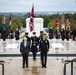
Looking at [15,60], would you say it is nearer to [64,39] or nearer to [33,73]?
[33,73]

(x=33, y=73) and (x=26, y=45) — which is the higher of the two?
(x=26, y=45)

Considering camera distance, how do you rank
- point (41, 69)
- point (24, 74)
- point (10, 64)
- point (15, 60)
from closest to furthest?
point (24, 74)
point (41, 69)
point (10, 64)
point (15, 60)

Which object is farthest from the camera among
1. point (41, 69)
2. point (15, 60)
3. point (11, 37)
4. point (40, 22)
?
point (40, 22)

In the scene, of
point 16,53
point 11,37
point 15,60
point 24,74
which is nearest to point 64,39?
point 11,37

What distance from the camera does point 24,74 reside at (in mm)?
15469

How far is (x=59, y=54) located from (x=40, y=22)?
16719 mm

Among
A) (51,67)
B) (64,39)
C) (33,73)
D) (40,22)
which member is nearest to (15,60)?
(51,67)

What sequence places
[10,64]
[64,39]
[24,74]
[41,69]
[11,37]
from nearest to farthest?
[24,74], [41,69], [10,64], [64,39], [11,37]

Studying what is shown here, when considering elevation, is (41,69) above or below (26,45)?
below

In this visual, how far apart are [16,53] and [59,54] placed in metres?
2.61

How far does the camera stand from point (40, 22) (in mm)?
38469

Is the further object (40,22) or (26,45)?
(40,22)

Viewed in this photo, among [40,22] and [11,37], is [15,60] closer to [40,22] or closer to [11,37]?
[11,37]

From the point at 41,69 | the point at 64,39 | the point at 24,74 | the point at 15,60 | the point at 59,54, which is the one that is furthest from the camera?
the point at 64,39
